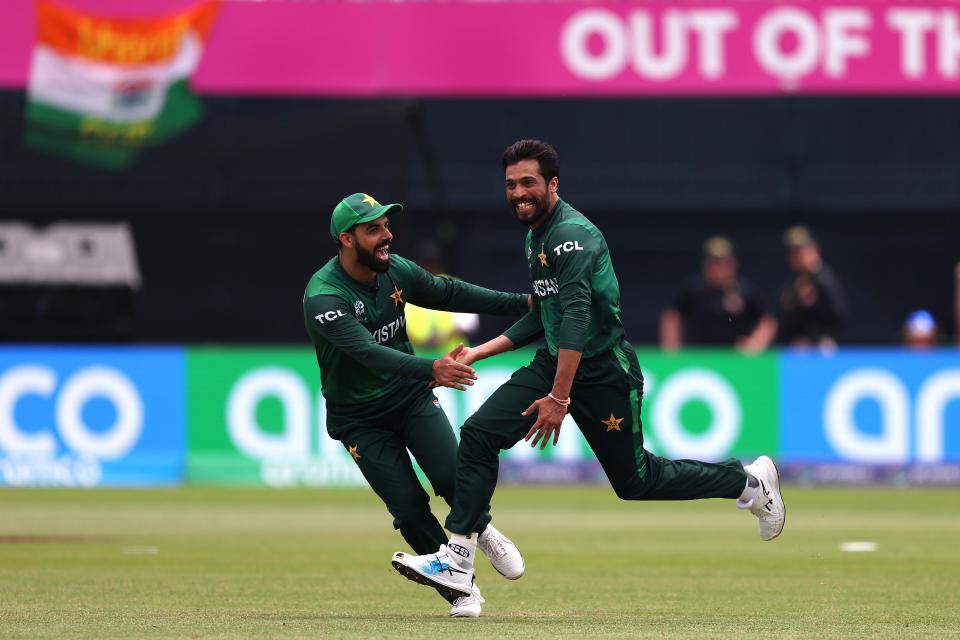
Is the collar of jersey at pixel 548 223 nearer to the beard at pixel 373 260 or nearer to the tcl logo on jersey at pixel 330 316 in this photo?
the beard at pixel 373 260

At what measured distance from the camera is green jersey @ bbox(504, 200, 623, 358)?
8.15 meters

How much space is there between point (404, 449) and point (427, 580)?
78cm

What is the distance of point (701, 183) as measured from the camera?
70.5ft

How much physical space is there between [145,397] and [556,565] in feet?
24.6

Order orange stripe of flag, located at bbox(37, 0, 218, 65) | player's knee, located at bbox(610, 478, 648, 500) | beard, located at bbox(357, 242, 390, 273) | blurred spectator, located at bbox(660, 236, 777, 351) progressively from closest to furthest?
beard, located at bbox(357, 242, 390, 273) → player's knee, located at bbox(610, 478, 648, 500) → orange stripe of flag, located at bbox(37, 0, 218, 65) → blurred spectator, located at bbox(660, 236, 777, 351)

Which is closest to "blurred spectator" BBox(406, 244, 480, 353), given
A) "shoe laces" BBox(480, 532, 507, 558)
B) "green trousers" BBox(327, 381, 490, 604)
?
"green trousers" BBox(327, 381, 490, 604)

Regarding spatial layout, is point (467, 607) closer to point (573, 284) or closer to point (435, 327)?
point (573, 284)

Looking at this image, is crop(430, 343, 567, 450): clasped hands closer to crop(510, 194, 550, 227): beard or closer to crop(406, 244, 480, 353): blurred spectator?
crop(510, 194, 550, 227): beard

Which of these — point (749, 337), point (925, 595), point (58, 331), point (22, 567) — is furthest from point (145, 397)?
point (925, 595)

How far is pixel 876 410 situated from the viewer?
1764cm

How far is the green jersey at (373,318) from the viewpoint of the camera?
27.2 ft

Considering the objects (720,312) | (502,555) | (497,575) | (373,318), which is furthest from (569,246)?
(720,312)

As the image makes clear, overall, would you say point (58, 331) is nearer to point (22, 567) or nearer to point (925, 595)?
point (22, 567)

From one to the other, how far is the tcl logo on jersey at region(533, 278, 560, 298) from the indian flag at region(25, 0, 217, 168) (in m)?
11.0
